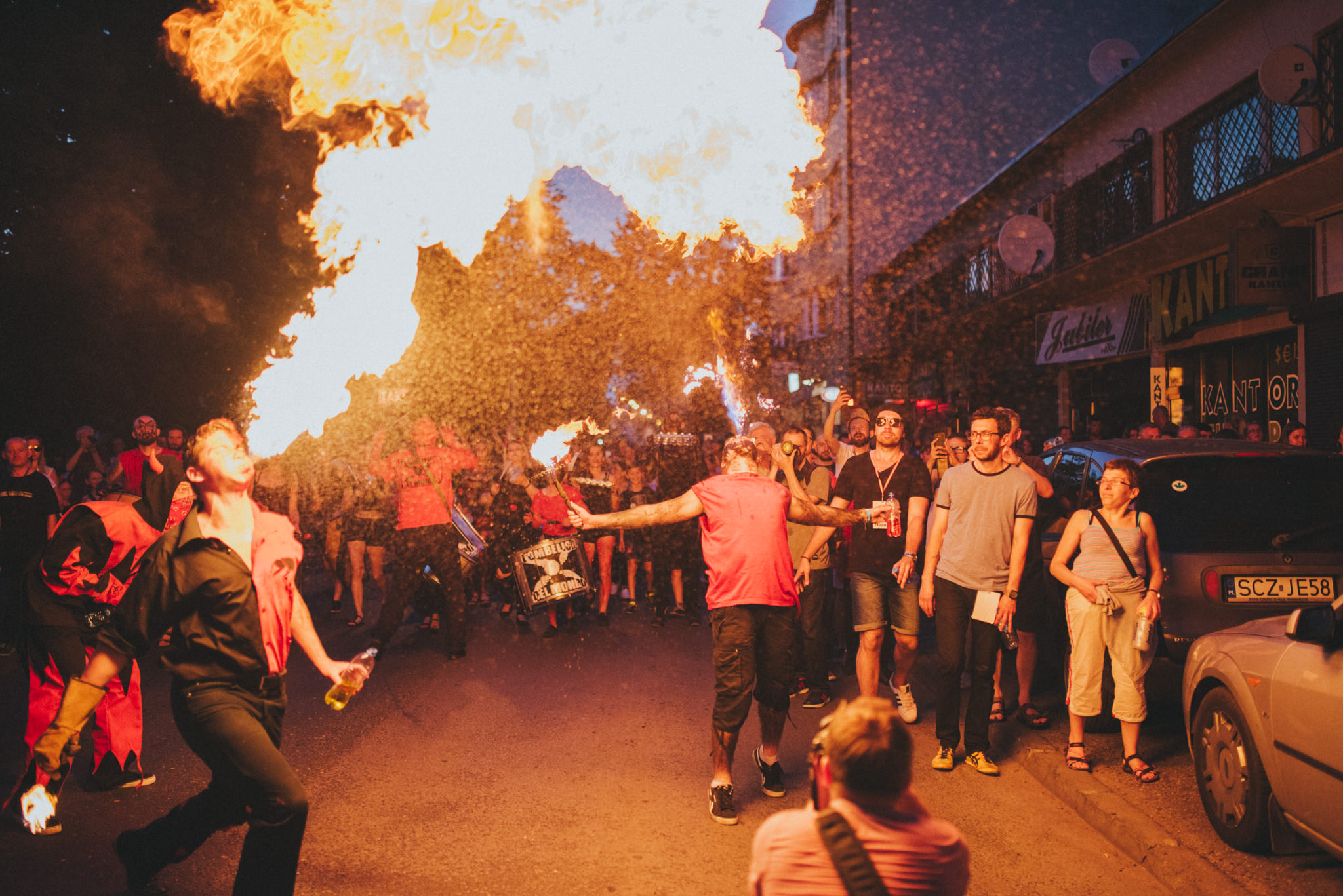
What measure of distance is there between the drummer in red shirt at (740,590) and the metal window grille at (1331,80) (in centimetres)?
1044

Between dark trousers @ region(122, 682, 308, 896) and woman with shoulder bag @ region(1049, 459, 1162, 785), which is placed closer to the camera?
dark trousers @ region(122, 682, 308, 896)

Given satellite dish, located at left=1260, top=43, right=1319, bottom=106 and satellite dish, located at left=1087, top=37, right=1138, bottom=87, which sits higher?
satellite dish, located at left=1087, top=37, right=1138, bottom=87

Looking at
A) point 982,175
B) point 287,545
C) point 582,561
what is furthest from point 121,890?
point 982,175

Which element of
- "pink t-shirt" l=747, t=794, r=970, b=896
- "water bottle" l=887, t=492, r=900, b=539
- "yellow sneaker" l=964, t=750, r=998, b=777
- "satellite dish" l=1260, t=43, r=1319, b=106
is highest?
"satellite dish" l=1260, t=43, r=1319, b=106

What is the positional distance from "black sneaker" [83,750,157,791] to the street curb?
17.0ft

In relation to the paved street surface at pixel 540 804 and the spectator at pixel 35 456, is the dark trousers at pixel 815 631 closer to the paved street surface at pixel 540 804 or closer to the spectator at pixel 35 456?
the paved street surface at pixel 540 804

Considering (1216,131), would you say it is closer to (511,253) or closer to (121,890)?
(121,890)

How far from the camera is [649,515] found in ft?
15.5

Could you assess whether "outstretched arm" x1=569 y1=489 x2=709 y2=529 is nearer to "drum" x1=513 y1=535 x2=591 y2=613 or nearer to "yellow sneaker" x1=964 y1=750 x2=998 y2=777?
"yellow sneaker" x1=964 y1=750 x2=998 y2=777

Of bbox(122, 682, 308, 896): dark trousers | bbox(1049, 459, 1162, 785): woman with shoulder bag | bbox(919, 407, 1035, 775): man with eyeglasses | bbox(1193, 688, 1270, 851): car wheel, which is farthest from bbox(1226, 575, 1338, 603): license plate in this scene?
bbox(122, 682, 308, 896): dark trousers

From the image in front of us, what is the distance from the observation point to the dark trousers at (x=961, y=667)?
526 cm

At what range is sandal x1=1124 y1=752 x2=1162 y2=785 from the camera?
4992 mm

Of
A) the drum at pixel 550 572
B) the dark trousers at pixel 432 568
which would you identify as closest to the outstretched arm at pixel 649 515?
the dark trousers at pixel 432 568

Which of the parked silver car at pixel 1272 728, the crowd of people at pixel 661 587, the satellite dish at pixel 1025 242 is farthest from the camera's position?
the satellite dish at pixel 1025 242
